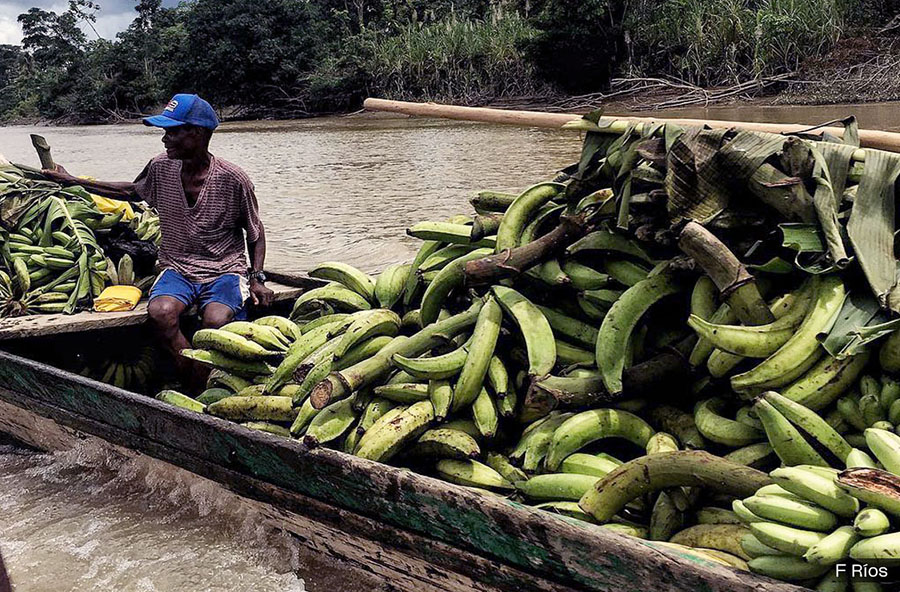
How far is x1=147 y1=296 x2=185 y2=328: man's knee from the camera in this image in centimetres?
401

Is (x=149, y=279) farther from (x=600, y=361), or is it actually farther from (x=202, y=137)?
(x=600, y=361)

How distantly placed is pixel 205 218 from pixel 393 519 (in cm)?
251

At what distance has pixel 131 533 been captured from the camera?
10.9 ft

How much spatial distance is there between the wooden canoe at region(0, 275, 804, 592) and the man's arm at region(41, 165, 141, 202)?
4.67ft

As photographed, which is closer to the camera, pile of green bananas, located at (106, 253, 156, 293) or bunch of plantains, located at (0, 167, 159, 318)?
bunch of plantains, located at (0, 167, 159, 318)

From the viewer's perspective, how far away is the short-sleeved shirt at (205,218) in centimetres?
431

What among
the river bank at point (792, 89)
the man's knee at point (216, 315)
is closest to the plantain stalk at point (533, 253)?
the man's knee at point (216, 315)

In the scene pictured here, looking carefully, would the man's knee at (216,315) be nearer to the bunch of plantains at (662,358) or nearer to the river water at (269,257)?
the river water at (269,257)

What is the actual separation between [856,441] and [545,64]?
2182 centimetres

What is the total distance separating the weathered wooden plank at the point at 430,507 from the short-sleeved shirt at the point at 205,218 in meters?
1.08

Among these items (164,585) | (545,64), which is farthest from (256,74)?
(164,585)

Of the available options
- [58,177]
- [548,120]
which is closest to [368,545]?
[548,120]

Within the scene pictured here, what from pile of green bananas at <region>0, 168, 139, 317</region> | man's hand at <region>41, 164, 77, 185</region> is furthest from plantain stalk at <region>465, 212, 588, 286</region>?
man's hand at <region>41, 164, 77, 185</region>

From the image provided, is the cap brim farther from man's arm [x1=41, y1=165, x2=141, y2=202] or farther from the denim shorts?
the denim shorts
